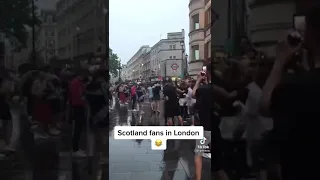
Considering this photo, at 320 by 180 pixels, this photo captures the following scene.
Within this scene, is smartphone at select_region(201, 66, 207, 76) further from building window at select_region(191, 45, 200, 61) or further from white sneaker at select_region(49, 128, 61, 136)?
white sneaker at select_region(49, 128, 61, 136)

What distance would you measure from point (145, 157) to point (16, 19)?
1.54 m

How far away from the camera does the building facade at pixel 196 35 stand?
3.46 metres

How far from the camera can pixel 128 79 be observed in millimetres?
3607

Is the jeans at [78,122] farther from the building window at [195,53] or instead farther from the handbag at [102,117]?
the building window at [195,53]

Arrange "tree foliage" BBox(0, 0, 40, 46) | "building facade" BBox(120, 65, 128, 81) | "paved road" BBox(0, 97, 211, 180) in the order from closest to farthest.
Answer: "tree foliage" BBox(0, 0, 40, 46) < "paved road" BBox(0, 97, 211, 180) < "building facade" BBox(120, 65, 128, 81)

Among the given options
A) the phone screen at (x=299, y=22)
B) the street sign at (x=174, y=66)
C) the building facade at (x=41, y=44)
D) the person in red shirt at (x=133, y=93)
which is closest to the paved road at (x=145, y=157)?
the person in red shirt at (x=133, y=93)

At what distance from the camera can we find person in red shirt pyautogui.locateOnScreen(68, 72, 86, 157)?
11.1 ft

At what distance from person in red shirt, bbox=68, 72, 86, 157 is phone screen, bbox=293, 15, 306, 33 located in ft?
5.85

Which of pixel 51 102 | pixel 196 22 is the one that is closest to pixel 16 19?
pixel 51 102

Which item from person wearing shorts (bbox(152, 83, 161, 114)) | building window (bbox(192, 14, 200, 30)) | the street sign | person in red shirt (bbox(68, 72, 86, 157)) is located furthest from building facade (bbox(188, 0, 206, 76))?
person in red shirt (bbox(68, 72, 86, 157))

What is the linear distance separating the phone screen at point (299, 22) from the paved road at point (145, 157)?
1271 millimetres

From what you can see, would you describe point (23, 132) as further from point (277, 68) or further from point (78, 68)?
point (277, 68)

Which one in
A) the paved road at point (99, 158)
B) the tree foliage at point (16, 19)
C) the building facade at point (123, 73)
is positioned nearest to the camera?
the tree foliage at point (16, 19)

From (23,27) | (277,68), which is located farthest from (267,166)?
(23,27)
